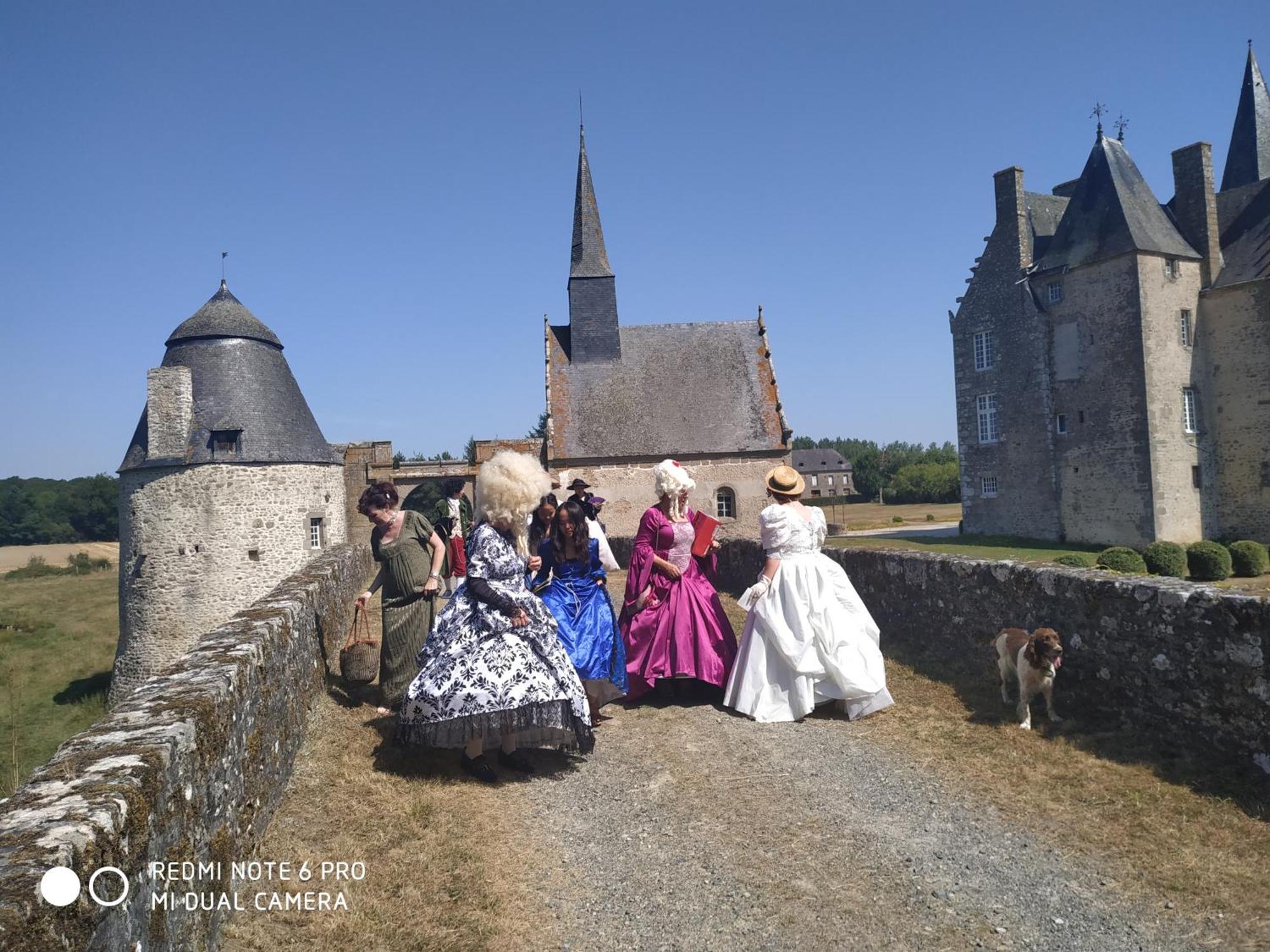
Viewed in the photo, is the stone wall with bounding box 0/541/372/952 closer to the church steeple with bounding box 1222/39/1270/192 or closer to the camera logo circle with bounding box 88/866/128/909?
the camera logo circle with bounding box 88/866/128/909

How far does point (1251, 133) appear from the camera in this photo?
28.8m

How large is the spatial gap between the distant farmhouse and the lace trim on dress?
7597cm

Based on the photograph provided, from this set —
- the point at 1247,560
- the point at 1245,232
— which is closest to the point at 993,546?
the point at 1247,560

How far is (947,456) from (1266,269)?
62013 mm

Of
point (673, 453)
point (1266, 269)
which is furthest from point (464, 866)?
point (1266, 269)

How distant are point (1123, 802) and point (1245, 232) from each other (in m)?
28.8

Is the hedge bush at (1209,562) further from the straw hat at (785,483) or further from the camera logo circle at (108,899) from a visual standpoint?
the camera logo circle at (108,899)

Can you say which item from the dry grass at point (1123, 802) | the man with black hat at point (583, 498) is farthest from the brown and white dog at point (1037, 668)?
the man with black hat at point (583, 498)

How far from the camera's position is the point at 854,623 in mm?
6109

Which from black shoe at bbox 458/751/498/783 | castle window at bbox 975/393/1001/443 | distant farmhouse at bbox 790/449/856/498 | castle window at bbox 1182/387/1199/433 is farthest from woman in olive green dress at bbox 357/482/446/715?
distant farmhouse at bbox 790/449/856/498

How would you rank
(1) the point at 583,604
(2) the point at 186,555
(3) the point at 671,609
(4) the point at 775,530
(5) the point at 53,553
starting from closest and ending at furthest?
(1) the point at 583,604 → (4) the point at 775,530 → (3) the point at 671,609 → (2) the point at 186,555 → (5) the point at 53,553


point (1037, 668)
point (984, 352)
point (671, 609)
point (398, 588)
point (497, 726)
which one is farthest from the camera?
point (984, 352)

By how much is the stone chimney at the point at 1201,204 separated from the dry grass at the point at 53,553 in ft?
179

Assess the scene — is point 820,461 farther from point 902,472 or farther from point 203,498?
point 203,498
